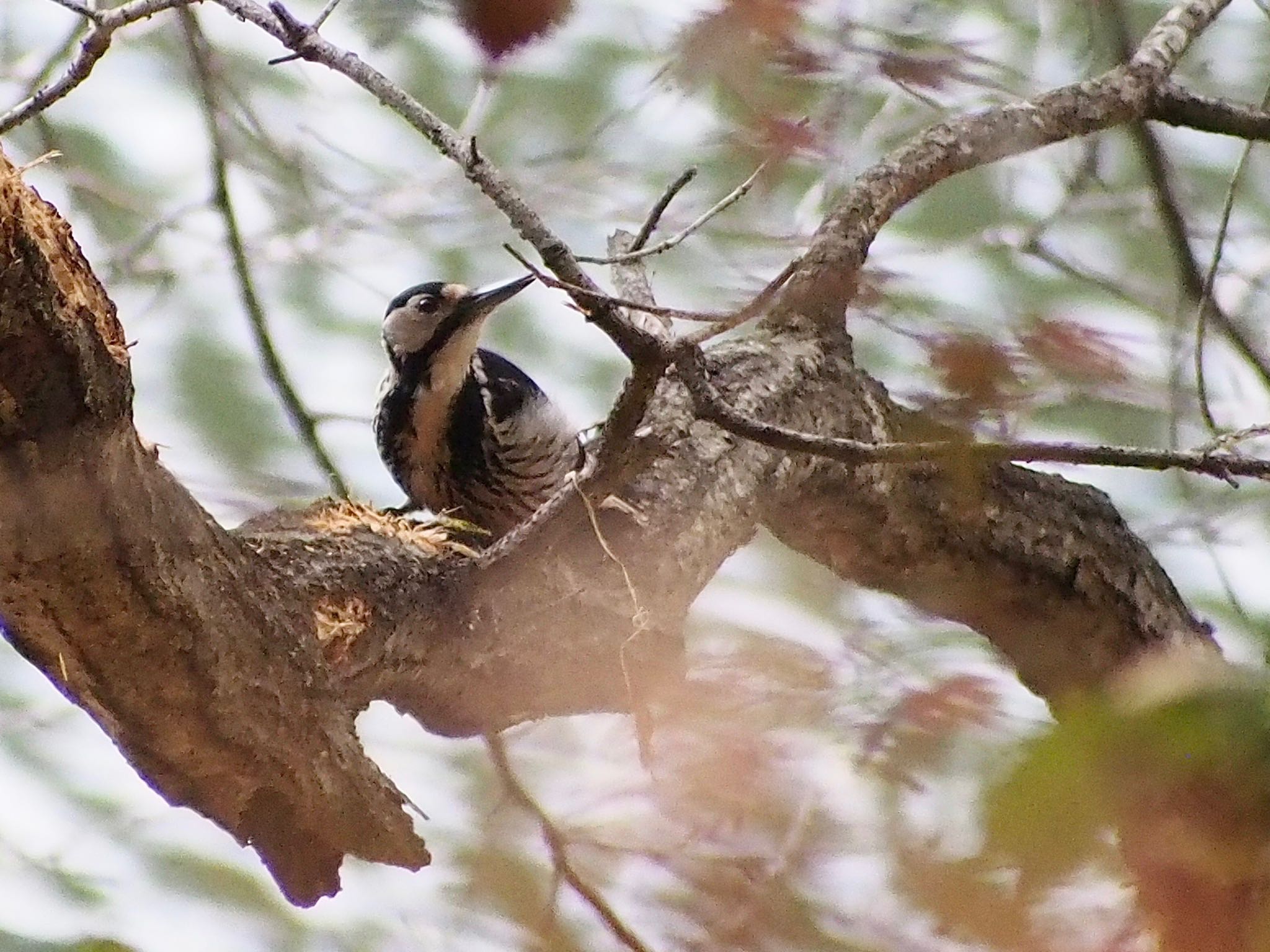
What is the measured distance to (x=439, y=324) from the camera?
3.06m

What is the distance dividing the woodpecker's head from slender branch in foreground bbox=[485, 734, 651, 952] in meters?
0.98

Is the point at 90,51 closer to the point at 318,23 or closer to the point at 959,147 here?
the point at 318,23

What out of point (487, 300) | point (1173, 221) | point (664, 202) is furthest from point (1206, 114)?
point (487, 300)

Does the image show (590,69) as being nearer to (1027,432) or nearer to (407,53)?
(407,53)

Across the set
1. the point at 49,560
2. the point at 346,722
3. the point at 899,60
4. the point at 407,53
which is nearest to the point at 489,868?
the point at 346,722

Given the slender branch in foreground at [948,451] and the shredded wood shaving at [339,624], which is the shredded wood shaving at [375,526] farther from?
the slender branch in foreground at [948,451]

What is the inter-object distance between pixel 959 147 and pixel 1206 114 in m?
0.37

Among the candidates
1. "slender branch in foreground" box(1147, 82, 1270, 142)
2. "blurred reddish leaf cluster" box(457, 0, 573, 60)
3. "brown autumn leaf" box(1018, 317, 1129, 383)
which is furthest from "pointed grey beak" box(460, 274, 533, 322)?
"brown autumn leaf" box(1018, 317, 1129, 383)

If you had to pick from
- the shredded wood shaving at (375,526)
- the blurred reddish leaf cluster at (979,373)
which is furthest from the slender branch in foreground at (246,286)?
the blurred reddish leaf cluster at (979,373)

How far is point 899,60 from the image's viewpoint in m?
2.15

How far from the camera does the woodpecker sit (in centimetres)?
287

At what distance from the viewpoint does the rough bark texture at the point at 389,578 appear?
46.8 inches

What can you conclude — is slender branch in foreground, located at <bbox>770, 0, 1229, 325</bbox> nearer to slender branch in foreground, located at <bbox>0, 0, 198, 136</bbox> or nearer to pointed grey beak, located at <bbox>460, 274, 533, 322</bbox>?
slender branch in foreground, located at <bbox>0, 0, 198, 136</bbox>

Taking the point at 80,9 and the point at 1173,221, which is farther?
the point at 1173,221
